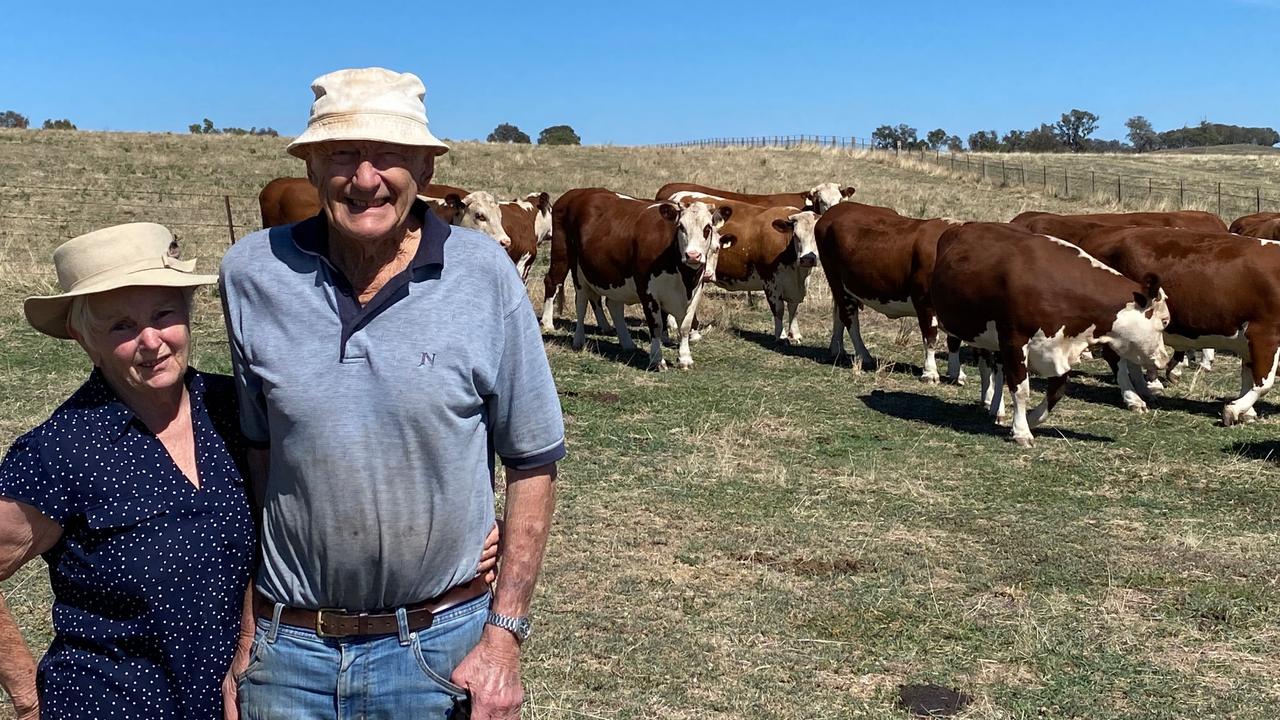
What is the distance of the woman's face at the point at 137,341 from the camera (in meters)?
2.72

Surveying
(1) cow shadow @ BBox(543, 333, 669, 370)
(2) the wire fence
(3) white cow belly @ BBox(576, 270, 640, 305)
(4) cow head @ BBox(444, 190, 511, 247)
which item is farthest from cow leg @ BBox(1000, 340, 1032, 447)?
(2) the wire fence

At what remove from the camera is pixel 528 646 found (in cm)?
559

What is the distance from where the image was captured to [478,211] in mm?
15031

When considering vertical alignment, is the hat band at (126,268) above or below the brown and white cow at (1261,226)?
above

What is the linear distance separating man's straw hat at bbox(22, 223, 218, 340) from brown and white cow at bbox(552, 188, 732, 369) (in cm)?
1048

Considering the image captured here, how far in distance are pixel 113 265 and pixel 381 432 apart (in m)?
0.75

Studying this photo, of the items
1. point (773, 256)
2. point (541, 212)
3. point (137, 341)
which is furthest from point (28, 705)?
point (541, 212)

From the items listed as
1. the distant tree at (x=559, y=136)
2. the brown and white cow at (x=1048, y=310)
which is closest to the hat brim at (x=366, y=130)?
the brown and white cow at (x=1048, y=310)

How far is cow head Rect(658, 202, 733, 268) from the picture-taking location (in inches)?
520

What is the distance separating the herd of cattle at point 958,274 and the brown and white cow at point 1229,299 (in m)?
0.01

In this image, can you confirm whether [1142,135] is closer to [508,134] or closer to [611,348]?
[508,134]

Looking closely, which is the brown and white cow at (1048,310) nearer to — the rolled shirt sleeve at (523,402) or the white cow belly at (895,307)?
the white cow belly at (895,307)

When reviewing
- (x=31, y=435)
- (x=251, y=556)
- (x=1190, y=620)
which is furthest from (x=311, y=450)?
(x=1190, y=620)

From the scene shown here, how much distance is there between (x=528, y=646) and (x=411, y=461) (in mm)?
3199
